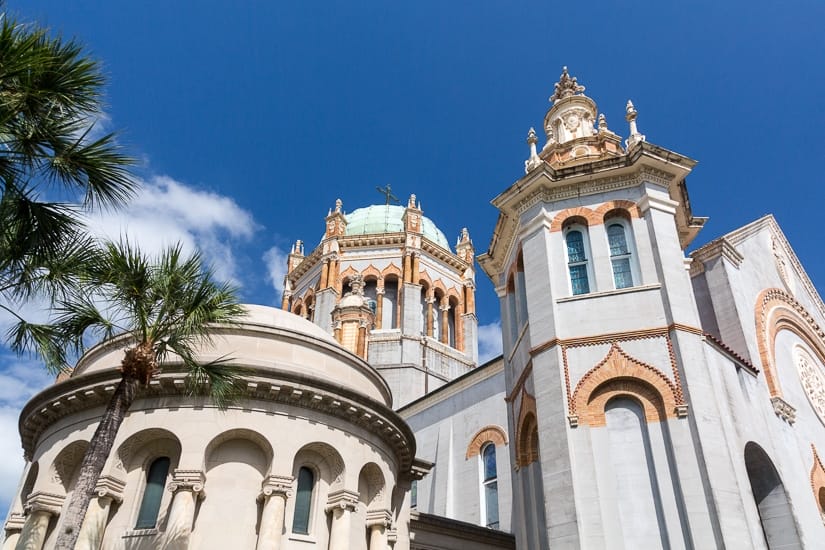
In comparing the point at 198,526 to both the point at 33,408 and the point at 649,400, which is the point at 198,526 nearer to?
the point at 33,408

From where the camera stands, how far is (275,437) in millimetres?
15844

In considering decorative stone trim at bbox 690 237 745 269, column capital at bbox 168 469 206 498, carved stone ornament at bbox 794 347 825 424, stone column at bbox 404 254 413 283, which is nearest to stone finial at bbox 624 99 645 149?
decorative stone trim at bbox 690 237 745 269

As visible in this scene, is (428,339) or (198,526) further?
(428,339)

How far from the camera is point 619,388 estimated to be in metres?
16.0

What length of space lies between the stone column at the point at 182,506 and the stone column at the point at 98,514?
50.0 inches

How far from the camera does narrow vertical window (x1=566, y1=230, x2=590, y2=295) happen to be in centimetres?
1789

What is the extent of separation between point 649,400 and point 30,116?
1342cm

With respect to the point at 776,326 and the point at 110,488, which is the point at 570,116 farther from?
the point at 110,488

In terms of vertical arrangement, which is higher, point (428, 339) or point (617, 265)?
point (428, 339)

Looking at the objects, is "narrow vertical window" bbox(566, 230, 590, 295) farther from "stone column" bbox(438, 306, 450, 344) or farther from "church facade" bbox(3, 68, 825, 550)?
"stone column" bbox(438, 306, 450, 344)

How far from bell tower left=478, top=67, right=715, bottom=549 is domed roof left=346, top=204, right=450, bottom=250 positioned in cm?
3229

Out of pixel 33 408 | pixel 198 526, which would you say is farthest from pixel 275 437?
pixel 33 408

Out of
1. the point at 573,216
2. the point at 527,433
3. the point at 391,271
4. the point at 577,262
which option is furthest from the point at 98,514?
the point at 391,271

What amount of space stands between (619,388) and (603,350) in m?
0.99
